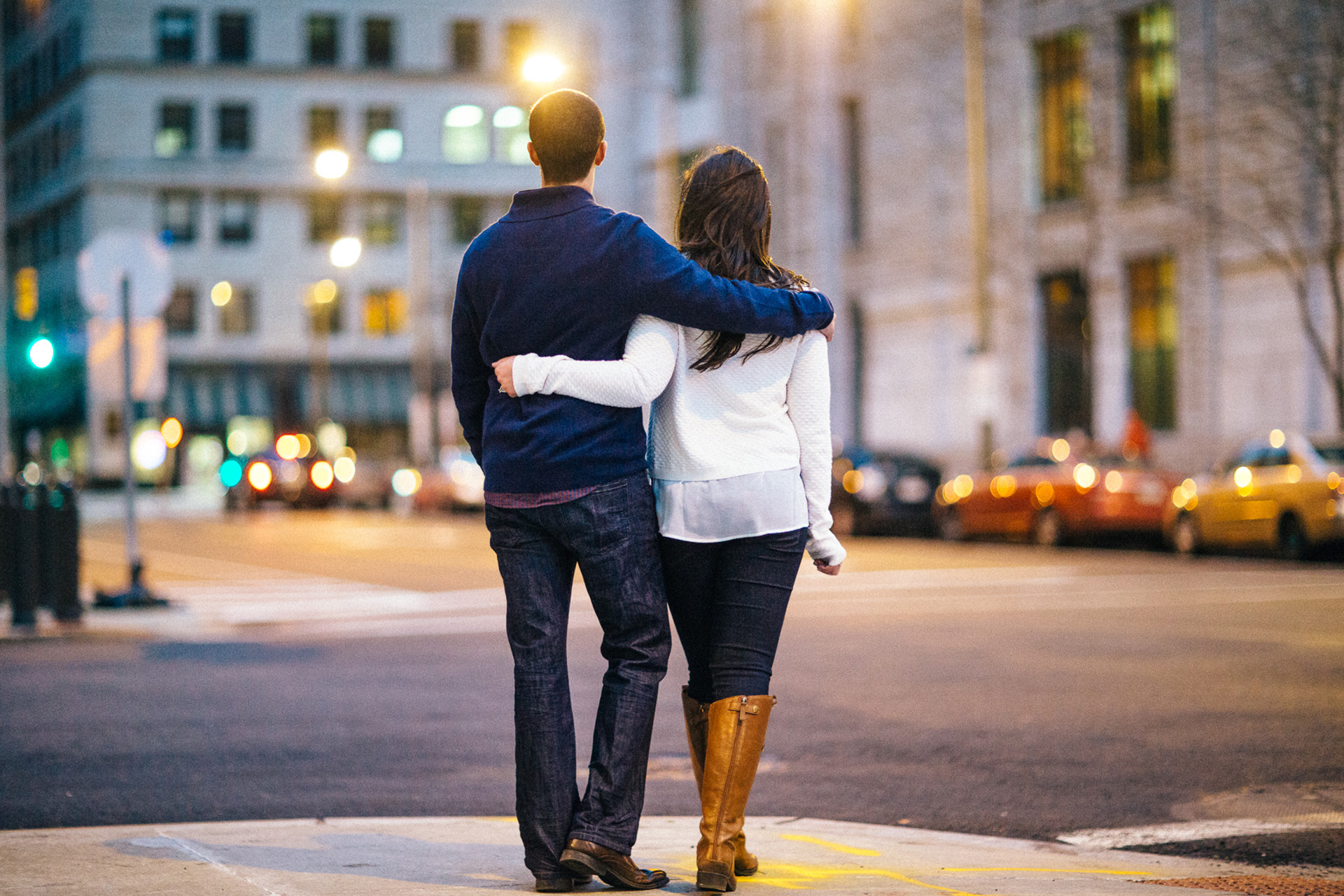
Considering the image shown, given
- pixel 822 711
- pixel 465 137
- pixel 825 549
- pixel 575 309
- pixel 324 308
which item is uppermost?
pixel 465 137

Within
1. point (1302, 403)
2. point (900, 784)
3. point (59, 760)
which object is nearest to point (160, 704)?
point (59, 760)

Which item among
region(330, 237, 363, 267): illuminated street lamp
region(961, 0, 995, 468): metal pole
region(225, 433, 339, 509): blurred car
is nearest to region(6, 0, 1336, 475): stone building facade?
region(961, 0, 995, 468): metal pole

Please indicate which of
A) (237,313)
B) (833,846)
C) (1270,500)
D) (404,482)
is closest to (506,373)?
(833,846)

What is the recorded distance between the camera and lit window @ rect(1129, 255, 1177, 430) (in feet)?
103

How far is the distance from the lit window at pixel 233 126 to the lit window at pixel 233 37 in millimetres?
1767

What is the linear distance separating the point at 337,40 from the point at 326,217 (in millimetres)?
6852

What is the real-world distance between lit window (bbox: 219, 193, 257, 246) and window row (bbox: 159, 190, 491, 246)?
0.03 metres

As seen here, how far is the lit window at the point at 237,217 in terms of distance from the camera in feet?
224

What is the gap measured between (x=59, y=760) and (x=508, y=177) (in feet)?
211

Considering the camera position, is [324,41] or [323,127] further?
[323,127]

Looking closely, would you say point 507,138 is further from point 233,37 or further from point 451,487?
point 451,487

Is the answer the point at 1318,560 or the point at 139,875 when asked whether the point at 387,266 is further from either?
the point at 139,875

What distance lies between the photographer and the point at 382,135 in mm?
69375

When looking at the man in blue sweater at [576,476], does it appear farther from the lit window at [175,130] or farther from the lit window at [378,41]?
the lit window at [378,41]
